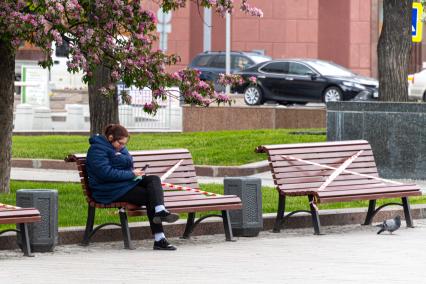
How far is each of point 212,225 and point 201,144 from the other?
11.0 m

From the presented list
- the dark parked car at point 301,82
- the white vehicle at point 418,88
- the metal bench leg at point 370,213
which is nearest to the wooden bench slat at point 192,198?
the metal bench leg at point 370,213

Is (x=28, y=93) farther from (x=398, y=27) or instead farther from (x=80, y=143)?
(x=398, y=27)

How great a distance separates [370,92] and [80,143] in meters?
12.7

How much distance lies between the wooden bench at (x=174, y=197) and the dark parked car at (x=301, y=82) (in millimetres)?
24033

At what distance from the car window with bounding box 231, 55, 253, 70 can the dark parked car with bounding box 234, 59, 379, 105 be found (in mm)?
4649

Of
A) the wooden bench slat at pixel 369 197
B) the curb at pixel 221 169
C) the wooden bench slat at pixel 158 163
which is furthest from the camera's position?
the curb at pixel 221 169

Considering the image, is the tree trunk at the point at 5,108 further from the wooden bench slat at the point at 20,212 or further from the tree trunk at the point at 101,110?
the wooden bench slat at the point at 20,212

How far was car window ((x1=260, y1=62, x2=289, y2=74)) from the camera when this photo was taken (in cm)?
3881

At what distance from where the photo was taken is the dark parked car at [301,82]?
3766 cm

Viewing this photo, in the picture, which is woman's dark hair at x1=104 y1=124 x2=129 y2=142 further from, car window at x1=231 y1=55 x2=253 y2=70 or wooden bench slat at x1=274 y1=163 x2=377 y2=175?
car window at x1=231 y1=55 x2=253 y2=70

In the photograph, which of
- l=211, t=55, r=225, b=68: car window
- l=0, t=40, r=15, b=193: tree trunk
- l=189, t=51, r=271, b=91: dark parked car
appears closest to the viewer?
l=0, t=40, r=15, b=193: tree trunk

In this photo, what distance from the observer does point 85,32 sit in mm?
15000

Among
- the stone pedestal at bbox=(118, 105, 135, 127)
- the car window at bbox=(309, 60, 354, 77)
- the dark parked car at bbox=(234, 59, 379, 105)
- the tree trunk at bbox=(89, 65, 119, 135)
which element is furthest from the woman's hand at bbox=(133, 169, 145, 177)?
the car window at bbox=(309, 60, 354, 77)

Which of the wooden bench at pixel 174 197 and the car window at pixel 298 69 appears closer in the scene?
the wooden bench at pixel 174 197
